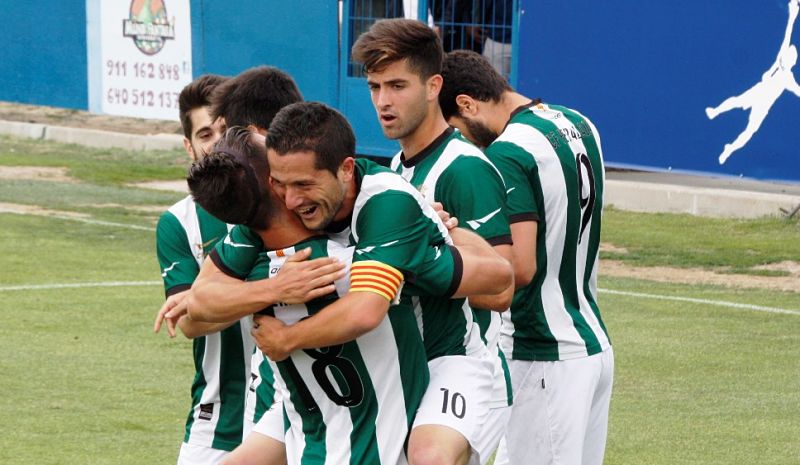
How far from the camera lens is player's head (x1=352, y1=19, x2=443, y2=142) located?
5344mm

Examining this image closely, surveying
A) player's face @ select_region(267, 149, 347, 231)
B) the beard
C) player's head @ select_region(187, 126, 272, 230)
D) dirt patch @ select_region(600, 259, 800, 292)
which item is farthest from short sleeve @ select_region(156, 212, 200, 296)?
dirt patch @ select_region(600, 259, 800, 292)

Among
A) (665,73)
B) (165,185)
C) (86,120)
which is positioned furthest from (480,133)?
(86,120)

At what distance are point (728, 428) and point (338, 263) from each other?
194 inches

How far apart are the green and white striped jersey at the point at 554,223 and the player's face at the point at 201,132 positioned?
104cm

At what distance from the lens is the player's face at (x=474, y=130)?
580 centimetres

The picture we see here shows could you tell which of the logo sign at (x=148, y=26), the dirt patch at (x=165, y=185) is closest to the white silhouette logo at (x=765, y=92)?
the dirt patch at (x=165, y=185)

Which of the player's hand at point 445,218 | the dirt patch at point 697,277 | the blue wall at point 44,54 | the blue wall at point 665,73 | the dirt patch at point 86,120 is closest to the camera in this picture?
the player's hand at point 445,218

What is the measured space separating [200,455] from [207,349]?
38 cm

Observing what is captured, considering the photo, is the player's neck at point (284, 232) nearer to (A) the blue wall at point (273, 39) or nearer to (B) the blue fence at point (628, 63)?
(B) the blue fence at point (628, 63)

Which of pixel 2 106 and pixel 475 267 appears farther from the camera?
pixel 2 106

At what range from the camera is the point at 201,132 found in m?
5.61

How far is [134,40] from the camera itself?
22.1 m

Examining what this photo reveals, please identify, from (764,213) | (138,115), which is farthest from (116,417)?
(138,115)

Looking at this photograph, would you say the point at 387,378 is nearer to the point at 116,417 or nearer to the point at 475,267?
the point at 475,267
